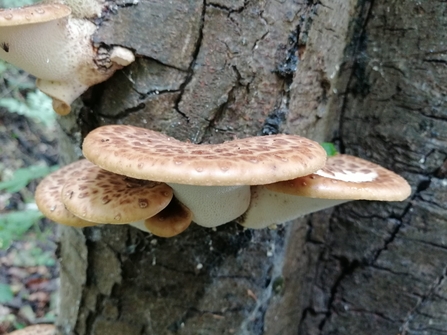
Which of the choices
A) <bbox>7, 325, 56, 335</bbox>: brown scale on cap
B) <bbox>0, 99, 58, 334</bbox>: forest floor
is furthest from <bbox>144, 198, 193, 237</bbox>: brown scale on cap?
<bbox>7, 325, 56, 335</bbox>: brown scale on cap

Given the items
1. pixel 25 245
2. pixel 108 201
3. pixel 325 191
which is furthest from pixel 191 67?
pixel 25 245

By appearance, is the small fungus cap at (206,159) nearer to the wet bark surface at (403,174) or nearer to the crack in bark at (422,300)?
the wet bark surface at (403,174)

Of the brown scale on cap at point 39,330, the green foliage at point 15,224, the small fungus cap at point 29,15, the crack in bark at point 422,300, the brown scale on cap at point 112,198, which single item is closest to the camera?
the small fungus cap at point 29,15

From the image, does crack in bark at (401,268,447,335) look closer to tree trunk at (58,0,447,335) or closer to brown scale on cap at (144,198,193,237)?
tree trunk at (58,0,447,335)

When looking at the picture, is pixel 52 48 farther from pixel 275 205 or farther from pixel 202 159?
pixel 275 205

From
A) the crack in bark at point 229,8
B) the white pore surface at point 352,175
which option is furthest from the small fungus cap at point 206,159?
the crack in bark at point 229,8

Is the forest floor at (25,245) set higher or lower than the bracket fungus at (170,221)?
lower

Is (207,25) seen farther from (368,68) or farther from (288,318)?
(288,318)
